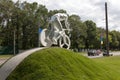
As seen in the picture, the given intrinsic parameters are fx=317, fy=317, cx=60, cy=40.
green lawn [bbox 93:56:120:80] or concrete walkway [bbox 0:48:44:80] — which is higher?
concrete walkway [bbox 0:48:44:80]

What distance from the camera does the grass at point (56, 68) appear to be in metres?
10.3

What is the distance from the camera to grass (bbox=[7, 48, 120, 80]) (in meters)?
10.3

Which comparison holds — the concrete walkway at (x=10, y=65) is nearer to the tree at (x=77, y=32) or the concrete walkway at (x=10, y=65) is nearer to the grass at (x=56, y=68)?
the grass at (x=56, y=68)

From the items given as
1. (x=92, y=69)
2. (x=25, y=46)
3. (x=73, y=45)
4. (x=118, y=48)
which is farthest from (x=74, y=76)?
(x=118, y=48)

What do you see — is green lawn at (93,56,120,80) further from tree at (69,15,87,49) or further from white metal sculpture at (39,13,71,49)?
tree at (69,15,87,49)

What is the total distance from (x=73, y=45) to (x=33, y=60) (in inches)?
3477

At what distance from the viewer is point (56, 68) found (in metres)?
10.7

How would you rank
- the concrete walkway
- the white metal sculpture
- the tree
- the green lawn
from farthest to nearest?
the tree → the white metal sculpture → the green lawn → the concrete walkway

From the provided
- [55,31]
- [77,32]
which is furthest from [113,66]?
[77,32]

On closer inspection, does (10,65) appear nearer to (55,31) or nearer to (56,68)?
(56,68)

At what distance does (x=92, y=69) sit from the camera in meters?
11.7

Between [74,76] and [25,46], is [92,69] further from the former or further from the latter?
[25,46]

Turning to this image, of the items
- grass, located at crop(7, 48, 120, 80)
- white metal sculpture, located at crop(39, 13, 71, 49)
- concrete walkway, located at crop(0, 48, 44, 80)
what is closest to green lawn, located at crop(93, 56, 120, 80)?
grass, located at crop(7, 48, 120, 80)

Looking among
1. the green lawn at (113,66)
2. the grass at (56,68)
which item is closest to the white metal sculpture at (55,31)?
the green lawn at (113,66)
